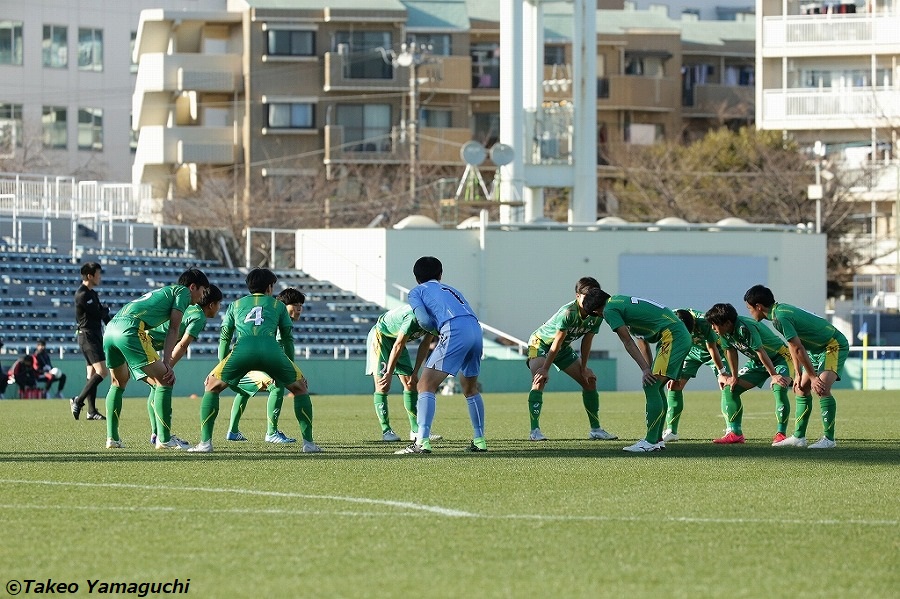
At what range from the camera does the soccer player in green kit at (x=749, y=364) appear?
645 inches

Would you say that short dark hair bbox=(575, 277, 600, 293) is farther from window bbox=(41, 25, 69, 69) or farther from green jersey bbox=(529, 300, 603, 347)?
window bbox=(41, 25, 69, 69)

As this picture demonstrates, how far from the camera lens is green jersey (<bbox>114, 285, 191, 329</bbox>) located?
15219mm

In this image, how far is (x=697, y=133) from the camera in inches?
2876

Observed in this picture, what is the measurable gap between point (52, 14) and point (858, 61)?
33738 mm

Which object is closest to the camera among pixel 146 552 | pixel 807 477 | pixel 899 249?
pixel 146 552

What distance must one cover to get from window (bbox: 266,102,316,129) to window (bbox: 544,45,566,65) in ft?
36.1

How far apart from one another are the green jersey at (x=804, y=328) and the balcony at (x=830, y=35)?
168 ft

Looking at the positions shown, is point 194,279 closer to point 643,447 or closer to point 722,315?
point 643,447

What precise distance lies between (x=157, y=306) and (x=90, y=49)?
2390 inches

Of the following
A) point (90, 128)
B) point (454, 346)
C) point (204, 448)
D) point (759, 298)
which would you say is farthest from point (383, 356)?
point (90, 128)

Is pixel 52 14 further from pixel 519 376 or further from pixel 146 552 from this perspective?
pixel 146 552

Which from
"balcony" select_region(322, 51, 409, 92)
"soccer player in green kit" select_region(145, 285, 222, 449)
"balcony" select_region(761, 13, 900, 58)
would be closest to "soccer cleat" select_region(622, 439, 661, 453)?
"soccer player in green kit" select_region(145, 285, 222, 449)

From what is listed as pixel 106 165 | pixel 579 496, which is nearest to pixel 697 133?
pixel 106 165

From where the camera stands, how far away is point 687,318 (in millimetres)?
16672
